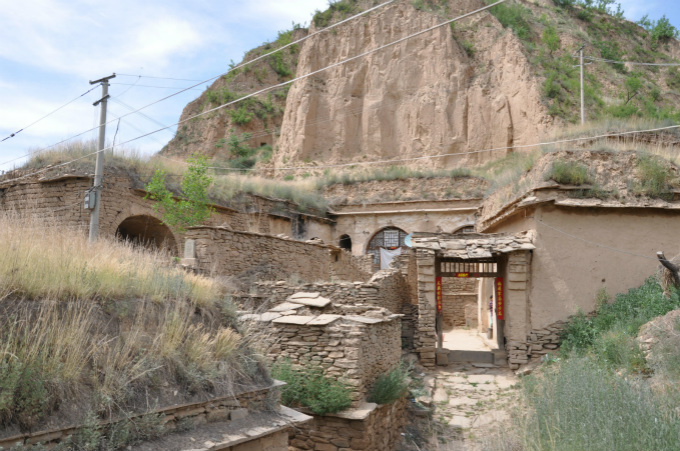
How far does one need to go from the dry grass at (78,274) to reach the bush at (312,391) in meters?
1.67

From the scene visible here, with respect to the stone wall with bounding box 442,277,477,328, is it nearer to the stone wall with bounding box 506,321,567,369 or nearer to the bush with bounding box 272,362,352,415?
the stone wall with bounding box 506,321,567,369

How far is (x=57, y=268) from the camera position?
543 cm

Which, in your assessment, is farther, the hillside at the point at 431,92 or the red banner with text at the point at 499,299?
the hillside at the point at 431,92

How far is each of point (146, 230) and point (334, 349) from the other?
12.5 metres

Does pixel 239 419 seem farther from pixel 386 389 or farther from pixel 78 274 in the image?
pixel 386 389

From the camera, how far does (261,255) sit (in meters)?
12.8

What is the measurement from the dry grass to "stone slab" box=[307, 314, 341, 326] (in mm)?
1598

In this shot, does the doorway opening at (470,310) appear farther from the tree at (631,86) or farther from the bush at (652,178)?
the tree at (631,86)

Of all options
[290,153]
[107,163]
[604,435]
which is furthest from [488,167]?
[604,435]

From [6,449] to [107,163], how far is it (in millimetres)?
14106

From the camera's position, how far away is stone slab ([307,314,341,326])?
7.87 metres

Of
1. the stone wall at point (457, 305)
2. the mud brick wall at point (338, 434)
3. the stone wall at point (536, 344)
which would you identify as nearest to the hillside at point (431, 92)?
the stone wall at point (457, 305)

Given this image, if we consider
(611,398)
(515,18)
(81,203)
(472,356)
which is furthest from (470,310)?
(515,18)

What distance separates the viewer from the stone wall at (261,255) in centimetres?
1129
